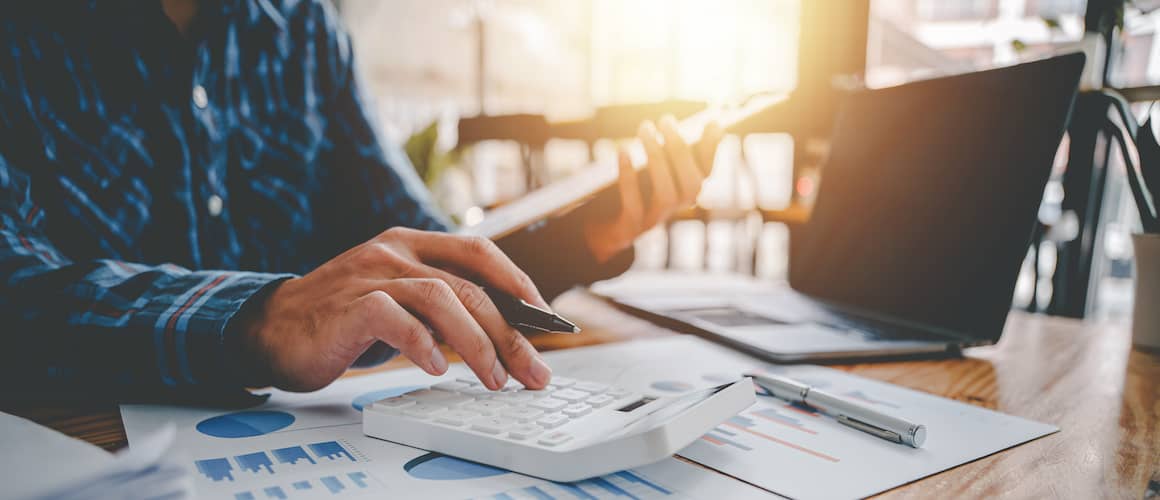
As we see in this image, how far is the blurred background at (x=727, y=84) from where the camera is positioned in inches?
35.5

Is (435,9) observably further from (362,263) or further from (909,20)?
(362,263)

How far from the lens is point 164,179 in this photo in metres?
0.77

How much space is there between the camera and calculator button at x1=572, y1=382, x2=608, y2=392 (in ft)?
1.38

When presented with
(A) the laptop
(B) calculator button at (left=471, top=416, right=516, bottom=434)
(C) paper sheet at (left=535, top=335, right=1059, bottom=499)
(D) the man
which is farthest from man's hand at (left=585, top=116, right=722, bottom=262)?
(B) calculator button at (left=471, top=416, right=516, bottom=434)

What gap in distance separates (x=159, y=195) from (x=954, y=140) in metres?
0.89

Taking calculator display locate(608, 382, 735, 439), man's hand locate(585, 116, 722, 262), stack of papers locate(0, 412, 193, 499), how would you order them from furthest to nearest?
man's hand locate(585, 116, 722, 262), calculator display locate(608, 382, 735, 439), stack of papers locate(0, 412, 193, 499)

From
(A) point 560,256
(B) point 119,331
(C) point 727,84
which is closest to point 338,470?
(B) point 119,331

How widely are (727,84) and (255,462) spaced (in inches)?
172

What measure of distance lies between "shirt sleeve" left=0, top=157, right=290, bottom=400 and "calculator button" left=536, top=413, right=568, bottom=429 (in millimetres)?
229

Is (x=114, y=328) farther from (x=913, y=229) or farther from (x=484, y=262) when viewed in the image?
(x=913, y=229)

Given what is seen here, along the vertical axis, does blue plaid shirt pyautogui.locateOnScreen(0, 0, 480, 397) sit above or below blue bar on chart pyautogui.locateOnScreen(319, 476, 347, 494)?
above

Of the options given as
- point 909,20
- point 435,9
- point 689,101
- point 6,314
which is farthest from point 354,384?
point 909,20

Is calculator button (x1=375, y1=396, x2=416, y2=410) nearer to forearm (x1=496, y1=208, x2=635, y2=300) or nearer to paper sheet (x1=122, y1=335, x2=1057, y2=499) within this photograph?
paper sheet (x1=122, y1=335, x2=1057, y2=499)

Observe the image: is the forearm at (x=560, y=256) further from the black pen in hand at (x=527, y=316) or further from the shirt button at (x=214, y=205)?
the shirt button at (x=214, y=205)
